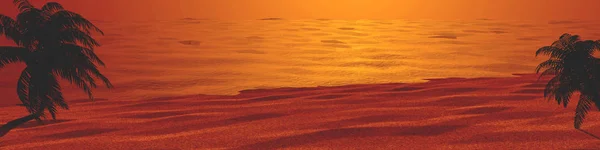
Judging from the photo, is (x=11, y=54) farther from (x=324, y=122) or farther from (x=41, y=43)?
(x=324, y=122)

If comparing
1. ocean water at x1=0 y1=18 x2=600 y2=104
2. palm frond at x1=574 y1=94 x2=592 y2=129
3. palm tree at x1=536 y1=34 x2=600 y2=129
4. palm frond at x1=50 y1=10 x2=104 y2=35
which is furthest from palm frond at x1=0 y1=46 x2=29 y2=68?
palm frond at x1=574 y1=94 x2=592 y2=129

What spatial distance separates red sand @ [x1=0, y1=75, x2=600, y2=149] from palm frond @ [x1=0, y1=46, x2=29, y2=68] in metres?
0.63

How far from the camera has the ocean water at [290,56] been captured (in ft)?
31.9

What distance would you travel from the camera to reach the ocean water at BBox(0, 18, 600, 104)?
9727mm

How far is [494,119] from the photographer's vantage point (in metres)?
5.66

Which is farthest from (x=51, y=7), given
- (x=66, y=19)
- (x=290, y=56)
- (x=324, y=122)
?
(x=290, y=56)

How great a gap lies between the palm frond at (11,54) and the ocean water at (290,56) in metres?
3.12

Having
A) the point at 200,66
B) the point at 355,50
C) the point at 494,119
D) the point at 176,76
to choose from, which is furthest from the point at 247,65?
the point at 494,119

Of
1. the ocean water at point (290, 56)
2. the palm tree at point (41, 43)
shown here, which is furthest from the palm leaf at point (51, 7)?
the ocean water at point (290, 56)

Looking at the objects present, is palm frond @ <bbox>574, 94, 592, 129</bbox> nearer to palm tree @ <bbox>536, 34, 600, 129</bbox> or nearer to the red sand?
palm tree @ <bbox>536, 34, 600, 129</bbox>

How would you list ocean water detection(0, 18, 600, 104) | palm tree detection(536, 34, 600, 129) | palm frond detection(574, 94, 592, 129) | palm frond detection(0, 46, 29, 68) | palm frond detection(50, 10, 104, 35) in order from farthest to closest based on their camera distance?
1. ocean water detection(0, 18, 600, 104)
2. palm frond detection(50, 10, 104, 35)
3. palm frond detection(0, 46, 29, 68)
4. palm frond detection(574, 94, 592, 129)
5. palm tree detection(536, 34, 600, 129)

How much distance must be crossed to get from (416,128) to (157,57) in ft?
30.1

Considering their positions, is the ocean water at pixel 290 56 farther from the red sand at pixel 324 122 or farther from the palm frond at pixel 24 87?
the palm frond at pixel 24 87

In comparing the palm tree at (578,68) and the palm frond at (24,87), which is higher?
the palm tree at (578,68)
